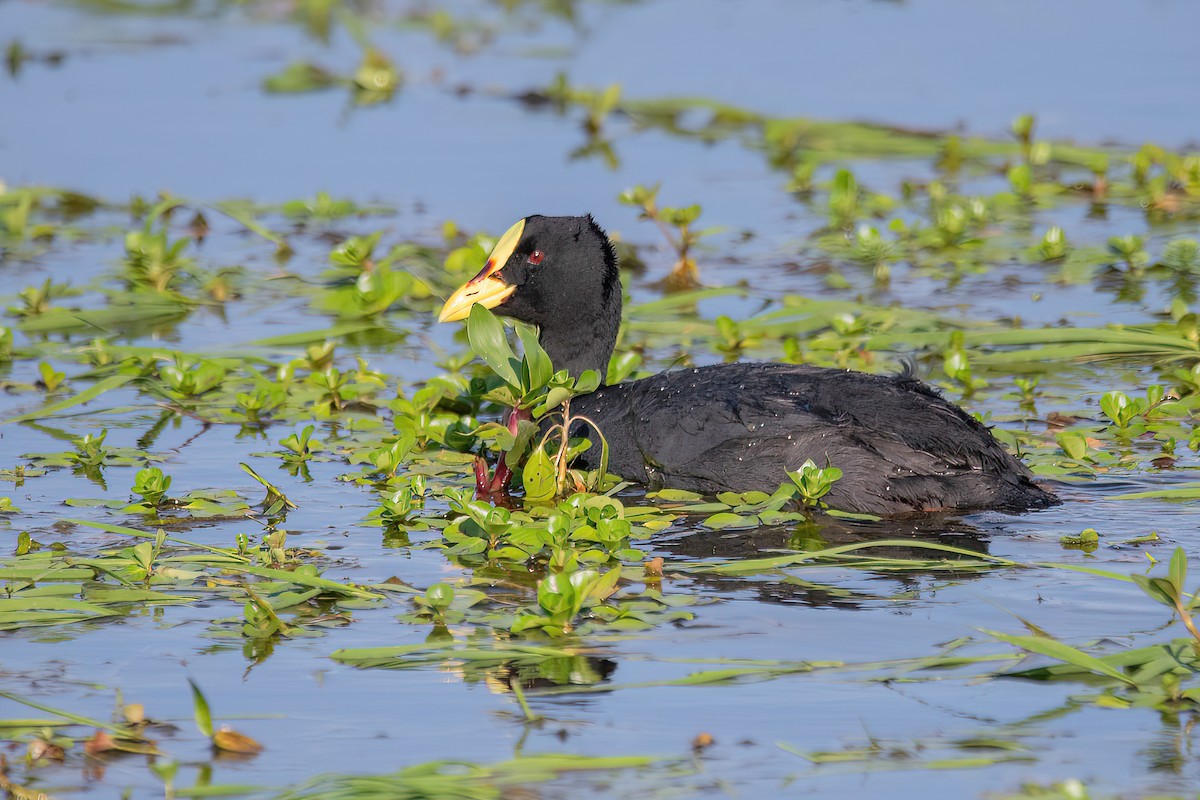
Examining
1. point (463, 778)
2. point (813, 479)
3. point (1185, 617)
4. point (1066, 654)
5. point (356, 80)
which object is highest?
point (356, 80)

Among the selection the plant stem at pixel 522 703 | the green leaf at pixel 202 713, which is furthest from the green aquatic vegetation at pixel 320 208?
the green leaf at pixel 202 713

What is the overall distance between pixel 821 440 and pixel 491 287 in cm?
172

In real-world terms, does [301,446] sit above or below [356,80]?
below

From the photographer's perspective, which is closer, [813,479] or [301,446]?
[813,479]

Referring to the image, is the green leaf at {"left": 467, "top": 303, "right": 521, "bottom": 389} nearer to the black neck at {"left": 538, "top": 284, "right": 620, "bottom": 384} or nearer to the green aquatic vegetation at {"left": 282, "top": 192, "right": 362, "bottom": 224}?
the black neck at {"left": 538, "top": 284, "right": 620, "bottom": 384}

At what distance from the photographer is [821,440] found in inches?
232

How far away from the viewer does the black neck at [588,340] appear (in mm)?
6895

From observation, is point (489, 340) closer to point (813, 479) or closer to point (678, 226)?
point (813, 479)

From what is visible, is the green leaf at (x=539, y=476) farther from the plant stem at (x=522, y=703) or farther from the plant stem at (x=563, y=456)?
the plant stem at (x=522, y=703)

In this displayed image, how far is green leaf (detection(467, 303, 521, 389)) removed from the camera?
5.68 m

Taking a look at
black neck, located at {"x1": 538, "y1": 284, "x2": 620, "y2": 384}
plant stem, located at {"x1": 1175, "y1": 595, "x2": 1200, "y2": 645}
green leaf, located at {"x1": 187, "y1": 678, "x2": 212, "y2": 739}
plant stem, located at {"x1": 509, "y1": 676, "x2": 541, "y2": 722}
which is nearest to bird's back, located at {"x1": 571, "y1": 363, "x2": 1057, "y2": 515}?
black neck, located at {"x1": 538, "y1": 284, "x2": 620, "y2": 384}

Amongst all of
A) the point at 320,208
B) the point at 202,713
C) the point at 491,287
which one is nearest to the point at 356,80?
the point at 320,208

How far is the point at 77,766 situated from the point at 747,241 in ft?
21.1

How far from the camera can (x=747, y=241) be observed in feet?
32.1
